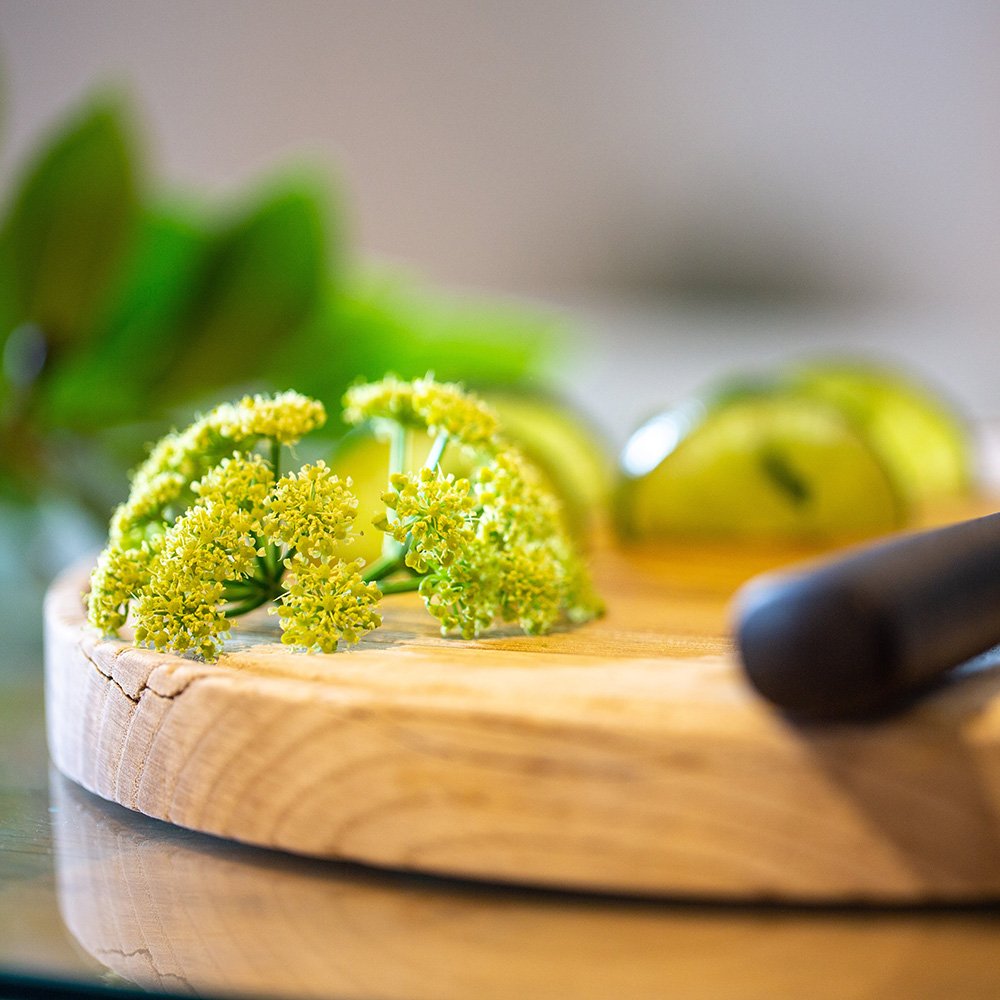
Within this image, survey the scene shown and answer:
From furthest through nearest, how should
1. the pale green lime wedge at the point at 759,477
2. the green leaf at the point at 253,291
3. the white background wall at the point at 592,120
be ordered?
the white background wall at the point at 592,120, the green leaf at the point at 253,291, the pale green lime wedge at the point at 759,477

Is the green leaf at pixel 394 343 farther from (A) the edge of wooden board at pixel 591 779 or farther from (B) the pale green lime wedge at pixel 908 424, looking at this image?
(A) the edge of wooden board at pixel 591 779

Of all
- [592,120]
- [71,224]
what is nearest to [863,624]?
[71,224]

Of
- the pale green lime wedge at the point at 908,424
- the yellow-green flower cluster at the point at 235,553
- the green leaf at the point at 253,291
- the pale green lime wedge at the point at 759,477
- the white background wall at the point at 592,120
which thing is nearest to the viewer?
the yellow-green flower cluster at the point at 235,553

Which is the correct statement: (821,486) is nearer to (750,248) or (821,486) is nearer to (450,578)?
(450,578)

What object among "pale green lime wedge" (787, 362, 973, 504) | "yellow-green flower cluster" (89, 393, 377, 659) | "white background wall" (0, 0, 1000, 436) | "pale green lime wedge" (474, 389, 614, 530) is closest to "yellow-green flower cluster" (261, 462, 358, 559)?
"yellow-green flower cluster" (89, 393, 377, 659)

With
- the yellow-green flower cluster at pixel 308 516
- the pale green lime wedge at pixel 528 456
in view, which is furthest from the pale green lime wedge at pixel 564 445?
the yellow-green flower cluster at pixel 308 516

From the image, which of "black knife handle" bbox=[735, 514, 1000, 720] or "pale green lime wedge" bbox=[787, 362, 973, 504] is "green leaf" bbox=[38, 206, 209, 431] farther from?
"black knife handle" bbox=[735, 514, 1000, 720]

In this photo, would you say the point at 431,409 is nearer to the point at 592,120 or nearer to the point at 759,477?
the point at 759,477
